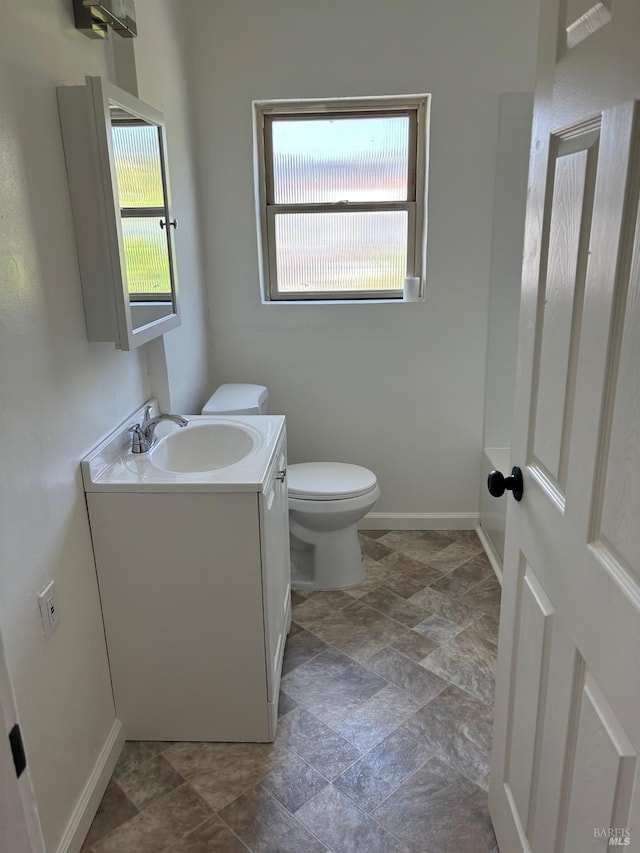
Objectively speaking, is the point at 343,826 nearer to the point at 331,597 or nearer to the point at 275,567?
the point at 275,567

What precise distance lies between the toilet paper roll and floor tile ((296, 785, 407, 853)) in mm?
2067

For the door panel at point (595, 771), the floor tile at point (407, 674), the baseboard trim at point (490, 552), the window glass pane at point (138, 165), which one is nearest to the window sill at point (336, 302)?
the window glass pane at point (138, 165)

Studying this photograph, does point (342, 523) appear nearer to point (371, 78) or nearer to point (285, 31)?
point (371, 78)

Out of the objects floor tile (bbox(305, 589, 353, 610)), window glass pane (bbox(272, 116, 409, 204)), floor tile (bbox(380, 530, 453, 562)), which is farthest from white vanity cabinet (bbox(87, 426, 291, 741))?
window glass pane (bbox(272, 116, 409, 204))

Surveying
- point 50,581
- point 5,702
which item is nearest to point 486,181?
point 50,581

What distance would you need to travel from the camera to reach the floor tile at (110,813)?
5.35 ft

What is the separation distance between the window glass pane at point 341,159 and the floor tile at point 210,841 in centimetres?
253

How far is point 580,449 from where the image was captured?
1.01 metres

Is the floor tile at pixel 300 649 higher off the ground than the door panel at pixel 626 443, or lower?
lower

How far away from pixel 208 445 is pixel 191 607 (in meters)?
0.61

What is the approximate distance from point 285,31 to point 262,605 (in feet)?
7.74

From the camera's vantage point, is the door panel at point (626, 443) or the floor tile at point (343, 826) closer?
the door panel at point (626, 443)

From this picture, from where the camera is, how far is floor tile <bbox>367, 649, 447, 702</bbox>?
6.92ft

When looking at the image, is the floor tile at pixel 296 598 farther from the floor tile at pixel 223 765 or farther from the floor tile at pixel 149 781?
the floor tile at pixel 149 781
